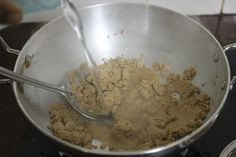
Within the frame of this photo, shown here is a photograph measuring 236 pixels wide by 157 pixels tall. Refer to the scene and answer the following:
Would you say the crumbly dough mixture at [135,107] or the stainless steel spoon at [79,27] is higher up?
the stainless steel spoon at [79,27]

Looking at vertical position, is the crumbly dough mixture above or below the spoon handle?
below

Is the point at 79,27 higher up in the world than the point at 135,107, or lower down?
higher up

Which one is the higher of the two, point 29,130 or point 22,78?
point 22,78

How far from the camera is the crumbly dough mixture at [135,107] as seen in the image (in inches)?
21.3

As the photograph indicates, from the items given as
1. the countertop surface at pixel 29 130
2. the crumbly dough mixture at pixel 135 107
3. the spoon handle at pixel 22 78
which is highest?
the spoon handle at pixel 22 78

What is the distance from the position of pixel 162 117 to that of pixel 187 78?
10cm

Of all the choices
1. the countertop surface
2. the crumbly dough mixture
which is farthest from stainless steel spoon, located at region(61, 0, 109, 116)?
the countertop surface

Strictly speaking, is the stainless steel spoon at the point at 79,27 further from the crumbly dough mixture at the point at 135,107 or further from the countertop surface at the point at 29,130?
the countertop surface at the point at 29,130

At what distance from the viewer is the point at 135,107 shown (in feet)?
1.95

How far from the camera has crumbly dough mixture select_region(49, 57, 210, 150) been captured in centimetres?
54

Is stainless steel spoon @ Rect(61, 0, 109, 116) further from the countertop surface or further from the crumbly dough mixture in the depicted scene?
the countertop surface

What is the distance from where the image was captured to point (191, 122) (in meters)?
0.54

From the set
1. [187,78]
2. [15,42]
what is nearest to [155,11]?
[187,78]

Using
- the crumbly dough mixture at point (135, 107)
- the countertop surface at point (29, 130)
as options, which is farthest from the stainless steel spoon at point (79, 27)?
the countertop surface at point (29, 130)
